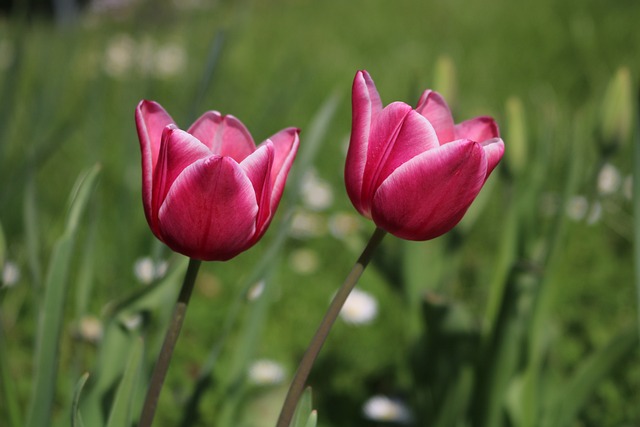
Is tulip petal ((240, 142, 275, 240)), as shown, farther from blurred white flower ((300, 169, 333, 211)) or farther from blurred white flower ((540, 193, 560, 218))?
blurred white flower ((300, 169, 333, 211))

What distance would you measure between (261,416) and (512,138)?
46 cm

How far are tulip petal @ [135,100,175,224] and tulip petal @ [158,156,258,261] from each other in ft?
0.07

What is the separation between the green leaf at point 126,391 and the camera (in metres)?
0.50

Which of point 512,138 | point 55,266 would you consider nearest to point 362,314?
point 512,138

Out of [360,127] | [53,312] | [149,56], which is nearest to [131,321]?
[53,312]

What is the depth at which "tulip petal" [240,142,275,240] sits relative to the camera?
43cm

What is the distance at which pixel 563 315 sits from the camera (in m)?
1.50

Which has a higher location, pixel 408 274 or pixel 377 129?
pixel 377 129

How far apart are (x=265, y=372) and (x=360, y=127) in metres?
0.79

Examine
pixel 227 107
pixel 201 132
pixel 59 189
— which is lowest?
pixel 59 189

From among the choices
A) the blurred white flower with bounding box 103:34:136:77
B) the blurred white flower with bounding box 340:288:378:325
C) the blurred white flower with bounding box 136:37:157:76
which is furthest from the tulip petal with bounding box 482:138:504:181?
the blurred white flower with bounding box 103:34:136:77

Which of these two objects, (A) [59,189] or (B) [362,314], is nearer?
(B) [362,314]

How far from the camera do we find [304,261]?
5.73 ft

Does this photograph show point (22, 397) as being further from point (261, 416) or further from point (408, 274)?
point (408, 274)
